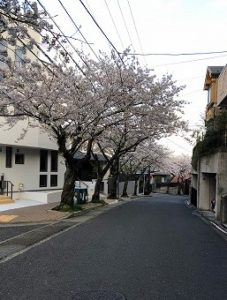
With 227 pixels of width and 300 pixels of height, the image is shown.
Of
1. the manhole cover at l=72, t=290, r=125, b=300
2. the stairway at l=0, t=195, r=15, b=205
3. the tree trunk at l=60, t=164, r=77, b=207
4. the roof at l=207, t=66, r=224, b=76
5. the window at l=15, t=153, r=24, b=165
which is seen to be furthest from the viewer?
the roof at l=207, t=66, r=224, b=76

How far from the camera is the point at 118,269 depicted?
386 inches

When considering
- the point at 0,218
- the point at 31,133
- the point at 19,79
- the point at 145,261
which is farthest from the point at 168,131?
the point at 145,261

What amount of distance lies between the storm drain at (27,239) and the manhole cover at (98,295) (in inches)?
150

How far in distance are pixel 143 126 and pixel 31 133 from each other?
7.15 m

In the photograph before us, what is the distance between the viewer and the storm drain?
12184 mm

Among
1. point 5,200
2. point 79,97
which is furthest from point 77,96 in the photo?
point 5,200

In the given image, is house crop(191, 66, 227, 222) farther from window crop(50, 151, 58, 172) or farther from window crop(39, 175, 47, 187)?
window crop(39, 175, 47, 187)

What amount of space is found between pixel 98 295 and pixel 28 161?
25944 mm

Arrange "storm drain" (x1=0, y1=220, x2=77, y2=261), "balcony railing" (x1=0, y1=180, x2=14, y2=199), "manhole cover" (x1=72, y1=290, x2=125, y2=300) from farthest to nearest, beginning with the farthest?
"balcony railing" (x1=0, y1=180, x2=14, y2=199), "storm drain" (x1=0, y1=220, x2=77, y2=261), "manhole cover" (x1=72, y1=290, x2=125, y2=300)

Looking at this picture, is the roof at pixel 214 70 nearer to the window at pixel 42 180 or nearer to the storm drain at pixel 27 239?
the window at pixel 42 180

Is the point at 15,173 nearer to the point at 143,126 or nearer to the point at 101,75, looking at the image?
the point at 143,126

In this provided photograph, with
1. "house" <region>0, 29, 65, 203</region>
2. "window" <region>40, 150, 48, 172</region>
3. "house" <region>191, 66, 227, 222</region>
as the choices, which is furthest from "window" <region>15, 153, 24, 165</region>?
"house" <region>191, 66, 227, 222</region>

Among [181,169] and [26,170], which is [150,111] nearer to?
[26,170]

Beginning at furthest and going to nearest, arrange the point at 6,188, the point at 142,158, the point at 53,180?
1. the point at 142,158
2. the point at 53,180
3. the point at 6,188
